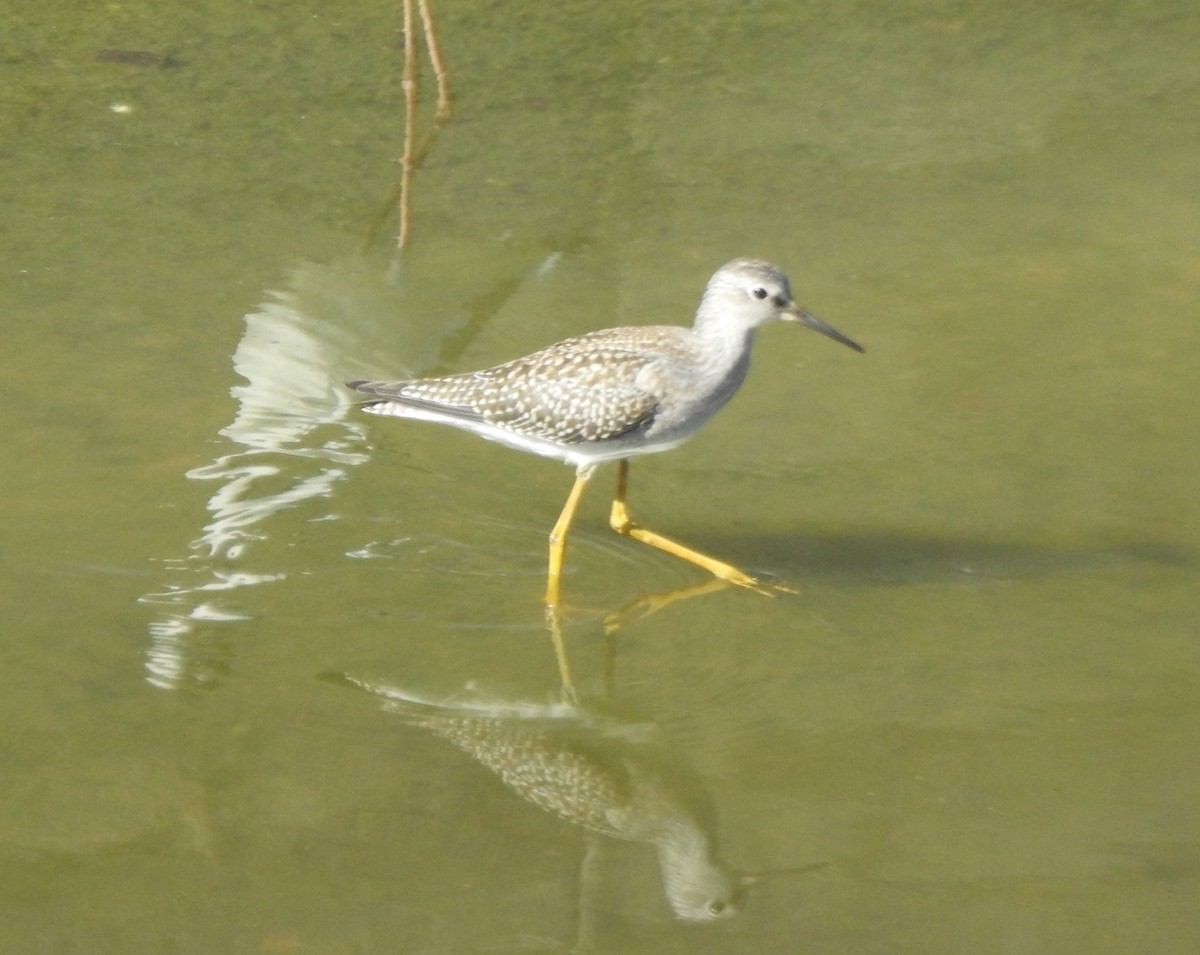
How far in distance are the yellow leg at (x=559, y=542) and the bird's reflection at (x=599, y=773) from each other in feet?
2.17

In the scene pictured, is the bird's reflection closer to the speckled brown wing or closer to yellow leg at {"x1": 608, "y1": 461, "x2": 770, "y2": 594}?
yellow leg at {"x1": 608, "y1": 461, "x2": 770, "y2": 594}

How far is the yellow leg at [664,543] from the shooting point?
674 cm

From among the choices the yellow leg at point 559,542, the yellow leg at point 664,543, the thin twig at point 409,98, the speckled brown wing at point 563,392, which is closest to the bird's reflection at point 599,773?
the yellow leg at point 559,542

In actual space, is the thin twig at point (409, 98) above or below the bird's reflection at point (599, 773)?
above

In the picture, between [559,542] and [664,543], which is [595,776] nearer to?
[559,542]

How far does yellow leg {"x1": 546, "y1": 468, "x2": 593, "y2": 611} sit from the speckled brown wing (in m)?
0.18

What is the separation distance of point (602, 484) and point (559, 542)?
1020 millimetres

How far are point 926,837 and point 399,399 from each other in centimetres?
284

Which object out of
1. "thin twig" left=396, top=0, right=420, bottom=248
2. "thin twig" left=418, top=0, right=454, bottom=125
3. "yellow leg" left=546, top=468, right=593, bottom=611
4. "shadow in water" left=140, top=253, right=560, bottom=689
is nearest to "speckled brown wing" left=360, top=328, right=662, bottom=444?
"yellow leg" left=546, top=468, right=593, bottom=611

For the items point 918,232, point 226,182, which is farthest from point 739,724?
point 226,182

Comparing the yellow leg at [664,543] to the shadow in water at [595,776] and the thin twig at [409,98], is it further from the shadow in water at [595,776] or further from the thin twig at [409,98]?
the thin twig at [409,98]

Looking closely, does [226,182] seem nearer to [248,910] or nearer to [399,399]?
[399,399]

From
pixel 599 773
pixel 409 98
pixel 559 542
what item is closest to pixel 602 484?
pixel 559 542

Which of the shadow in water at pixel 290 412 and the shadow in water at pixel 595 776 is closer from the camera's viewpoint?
the shadow in water at pixel 595 776
